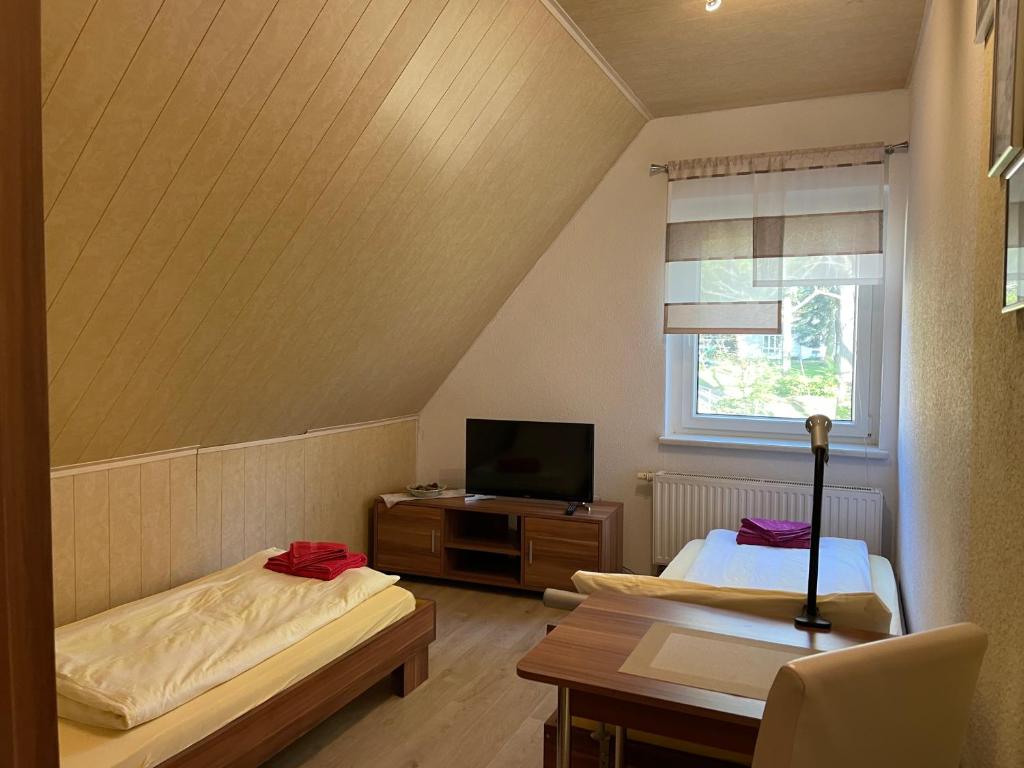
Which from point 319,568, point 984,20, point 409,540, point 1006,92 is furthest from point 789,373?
point 1006,92

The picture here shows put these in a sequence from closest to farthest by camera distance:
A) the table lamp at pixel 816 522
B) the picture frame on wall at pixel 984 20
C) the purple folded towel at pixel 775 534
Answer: the picture frame on wall at pixel 984 20 → the table lamp at pixel 816 522 → the purple folded towel at pixel 775 534

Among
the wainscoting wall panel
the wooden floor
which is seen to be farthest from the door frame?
the wooden floor

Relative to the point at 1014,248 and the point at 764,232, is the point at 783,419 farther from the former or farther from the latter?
the point at 1014,248

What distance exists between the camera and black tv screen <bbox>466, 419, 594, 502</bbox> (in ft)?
14.5

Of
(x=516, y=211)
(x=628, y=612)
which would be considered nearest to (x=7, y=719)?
(x=628, y=612)

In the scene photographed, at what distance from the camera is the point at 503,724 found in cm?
292

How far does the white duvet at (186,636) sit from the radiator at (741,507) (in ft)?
6.03

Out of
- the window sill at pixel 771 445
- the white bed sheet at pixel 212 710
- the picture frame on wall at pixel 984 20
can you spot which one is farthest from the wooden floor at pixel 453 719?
the picture frame on wall at pixel 984 20

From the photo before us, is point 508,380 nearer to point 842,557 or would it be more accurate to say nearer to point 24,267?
point 842,557

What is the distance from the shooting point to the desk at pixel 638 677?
4.74 ft

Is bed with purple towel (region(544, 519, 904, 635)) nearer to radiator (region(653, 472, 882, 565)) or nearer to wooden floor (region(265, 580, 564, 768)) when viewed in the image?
radiator (region(653, 472, 882, 565))

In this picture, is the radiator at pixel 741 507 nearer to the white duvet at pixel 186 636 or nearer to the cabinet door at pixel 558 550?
the cabinet door at pixel 558 550

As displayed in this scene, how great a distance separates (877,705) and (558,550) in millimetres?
3177

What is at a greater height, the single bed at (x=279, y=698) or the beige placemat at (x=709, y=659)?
the beige placemat at (x=709, y=659)
